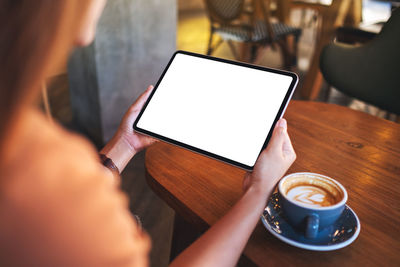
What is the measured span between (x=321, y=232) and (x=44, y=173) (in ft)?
1.43

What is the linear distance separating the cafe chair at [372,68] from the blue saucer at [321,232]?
3.48 ft

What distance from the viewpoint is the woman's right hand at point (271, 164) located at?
581 millimetres

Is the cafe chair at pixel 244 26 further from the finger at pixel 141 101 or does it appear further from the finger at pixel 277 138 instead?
the finger at pixel 277 138

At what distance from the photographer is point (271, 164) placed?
0.60 metres

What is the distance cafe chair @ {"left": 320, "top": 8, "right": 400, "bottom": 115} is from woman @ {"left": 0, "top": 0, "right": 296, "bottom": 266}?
1.44 meters

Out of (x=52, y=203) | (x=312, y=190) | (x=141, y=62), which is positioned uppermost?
(x=52, y=203)

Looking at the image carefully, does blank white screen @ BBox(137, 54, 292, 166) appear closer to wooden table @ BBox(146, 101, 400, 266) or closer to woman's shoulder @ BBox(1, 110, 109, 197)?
wooden table @ BBox(146, 101, 400, 266)

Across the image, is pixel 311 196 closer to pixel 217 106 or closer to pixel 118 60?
pixel 217 106

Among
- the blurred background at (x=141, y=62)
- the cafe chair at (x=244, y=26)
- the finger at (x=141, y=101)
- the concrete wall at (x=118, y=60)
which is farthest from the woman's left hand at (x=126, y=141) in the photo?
the cafe chair at (x=244, y=26)

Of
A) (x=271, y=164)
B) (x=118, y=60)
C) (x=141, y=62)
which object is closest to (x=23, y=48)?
(x=271, y=164)

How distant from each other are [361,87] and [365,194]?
100cm

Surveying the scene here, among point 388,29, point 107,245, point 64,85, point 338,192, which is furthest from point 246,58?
point 107,245

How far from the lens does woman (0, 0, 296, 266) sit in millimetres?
308

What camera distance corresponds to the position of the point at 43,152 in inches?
12.5
